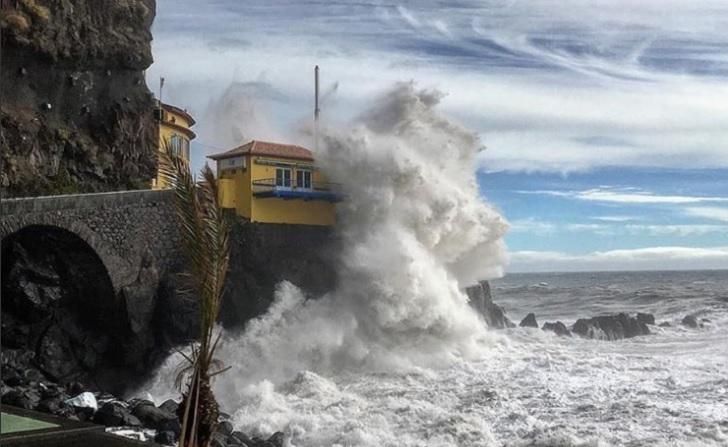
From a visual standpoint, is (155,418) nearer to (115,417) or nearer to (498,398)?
(115,417)

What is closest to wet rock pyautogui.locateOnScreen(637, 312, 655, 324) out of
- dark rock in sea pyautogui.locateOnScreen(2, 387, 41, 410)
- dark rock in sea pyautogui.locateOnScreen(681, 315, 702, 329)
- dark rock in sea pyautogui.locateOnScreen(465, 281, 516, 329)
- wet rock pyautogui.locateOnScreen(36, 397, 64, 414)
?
dark rock in sea pyautogui.locateOnScreen(681, 315, 702, 329)

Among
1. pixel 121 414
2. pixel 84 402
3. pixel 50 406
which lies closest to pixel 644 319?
pixel 84 402

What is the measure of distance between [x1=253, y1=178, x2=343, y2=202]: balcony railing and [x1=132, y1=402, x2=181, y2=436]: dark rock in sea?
8969 millimetres

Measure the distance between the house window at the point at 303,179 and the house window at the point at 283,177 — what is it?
24cm

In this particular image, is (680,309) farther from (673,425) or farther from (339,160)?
(673,425)

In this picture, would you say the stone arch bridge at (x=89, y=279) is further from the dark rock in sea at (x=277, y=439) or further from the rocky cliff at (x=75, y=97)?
the dark rock in sea at (x=277, y=439)

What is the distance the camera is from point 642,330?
24844 millimetres

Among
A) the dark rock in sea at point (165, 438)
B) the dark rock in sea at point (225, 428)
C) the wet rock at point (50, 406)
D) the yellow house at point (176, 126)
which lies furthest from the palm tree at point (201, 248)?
the yellow house at point (176, 126)

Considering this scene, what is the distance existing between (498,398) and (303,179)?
389 inches

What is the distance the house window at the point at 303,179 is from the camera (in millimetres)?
21078

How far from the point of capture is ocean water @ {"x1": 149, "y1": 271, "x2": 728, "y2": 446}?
36.9 ft

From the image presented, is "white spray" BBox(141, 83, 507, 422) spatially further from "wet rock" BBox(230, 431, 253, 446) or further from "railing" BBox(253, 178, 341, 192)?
"wet rock" BBox(230, 431, 253, 446)

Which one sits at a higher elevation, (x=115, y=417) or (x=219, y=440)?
(x=115, y=417)

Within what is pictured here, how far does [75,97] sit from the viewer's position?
19.1 m
